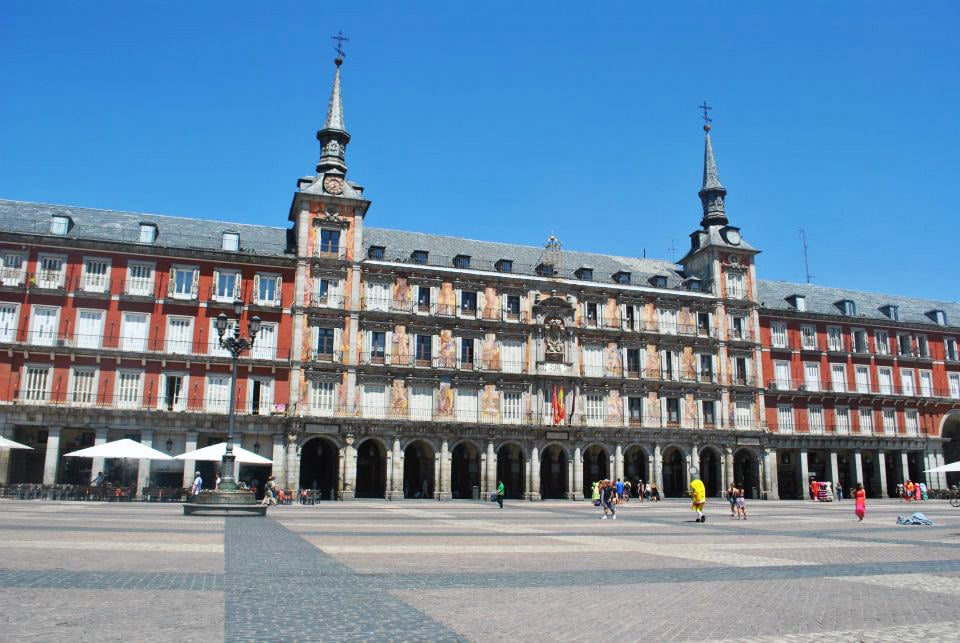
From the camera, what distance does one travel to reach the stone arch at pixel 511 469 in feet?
169

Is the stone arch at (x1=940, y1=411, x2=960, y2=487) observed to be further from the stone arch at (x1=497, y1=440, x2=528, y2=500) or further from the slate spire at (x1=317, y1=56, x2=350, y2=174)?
the slate spire at (x1=317, y1=56, x2=350, y2=174)

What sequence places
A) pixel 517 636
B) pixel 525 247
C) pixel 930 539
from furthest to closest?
pixel 525 247 < pixel 930 539 < pixel 517 636

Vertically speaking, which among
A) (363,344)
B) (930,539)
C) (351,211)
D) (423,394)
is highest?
(351,211)

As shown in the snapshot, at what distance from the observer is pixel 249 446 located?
1747 inches

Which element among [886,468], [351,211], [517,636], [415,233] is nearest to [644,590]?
[517,636]

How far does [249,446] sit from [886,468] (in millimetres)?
49654

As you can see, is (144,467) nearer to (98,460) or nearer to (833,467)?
(98,460)

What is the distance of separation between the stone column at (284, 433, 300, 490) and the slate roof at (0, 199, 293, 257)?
11.7 meters

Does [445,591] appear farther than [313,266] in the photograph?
No

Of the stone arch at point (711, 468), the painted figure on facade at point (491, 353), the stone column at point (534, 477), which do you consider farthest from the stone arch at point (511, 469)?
the stone arch at point (711, 468)

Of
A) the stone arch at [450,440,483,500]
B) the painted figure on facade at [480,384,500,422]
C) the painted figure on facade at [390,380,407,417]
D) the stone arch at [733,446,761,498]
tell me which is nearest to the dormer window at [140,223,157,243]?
the painted figure on facade at [390,380,407,417]

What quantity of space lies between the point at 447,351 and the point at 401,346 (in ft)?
10.2

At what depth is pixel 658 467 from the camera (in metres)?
51.9

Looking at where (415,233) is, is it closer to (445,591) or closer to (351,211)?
(351,211)
